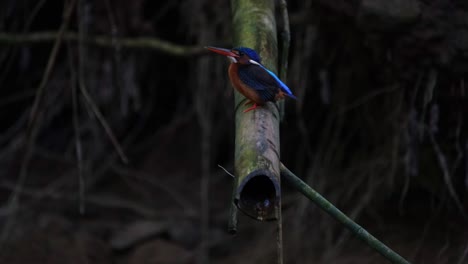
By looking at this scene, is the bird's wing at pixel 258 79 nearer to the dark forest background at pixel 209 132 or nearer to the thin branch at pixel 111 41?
the dark forest background at pixel 209 132

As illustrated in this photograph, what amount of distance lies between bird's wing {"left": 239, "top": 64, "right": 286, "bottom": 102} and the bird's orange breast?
0.01 m

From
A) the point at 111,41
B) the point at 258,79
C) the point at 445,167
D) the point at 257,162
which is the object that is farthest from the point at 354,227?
the point at 111,41

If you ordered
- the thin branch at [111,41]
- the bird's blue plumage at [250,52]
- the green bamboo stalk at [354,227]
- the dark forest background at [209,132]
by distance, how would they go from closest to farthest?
the green bamboo stalk at [354,227]
the bird's blue plumage at [250,52]
the dark forest background at [209,132]
the thin branch at [111,41]

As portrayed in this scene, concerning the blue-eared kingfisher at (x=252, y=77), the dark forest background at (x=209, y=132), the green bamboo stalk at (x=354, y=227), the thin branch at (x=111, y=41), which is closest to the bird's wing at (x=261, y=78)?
the blue-eared kingfisher at (x=252, y=77)

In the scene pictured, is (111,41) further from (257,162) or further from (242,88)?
(257,162)

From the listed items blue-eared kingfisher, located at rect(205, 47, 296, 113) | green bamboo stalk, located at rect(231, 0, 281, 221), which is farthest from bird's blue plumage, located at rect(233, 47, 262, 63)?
green bamboo stalk, located at rect(231, 0, 281, 221)

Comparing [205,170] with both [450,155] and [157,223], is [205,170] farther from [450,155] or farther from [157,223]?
[450,155]

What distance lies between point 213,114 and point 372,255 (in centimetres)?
161

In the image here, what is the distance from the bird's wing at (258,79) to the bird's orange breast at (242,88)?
1 centimetres

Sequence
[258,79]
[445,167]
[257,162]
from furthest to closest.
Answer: [445,167] < [258,79] < [257,162]

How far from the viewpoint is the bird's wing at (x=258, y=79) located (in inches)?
80.2

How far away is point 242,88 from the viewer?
210cm

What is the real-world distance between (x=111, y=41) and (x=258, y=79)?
213 cm

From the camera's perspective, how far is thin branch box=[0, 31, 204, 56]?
3.97 metres
